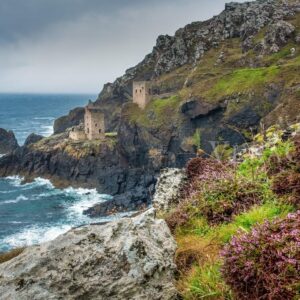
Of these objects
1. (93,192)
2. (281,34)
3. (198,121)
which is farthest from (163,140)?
(281,34)

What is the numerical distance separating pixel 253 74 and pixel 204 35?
4086cm

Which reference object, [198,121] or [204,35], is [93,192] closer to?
[198,121]

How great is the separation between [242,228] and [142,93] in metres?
97.1

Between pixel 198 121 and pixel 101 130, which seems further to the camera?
pixel 101 130

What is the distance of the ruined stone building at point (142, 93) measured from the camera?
332 feet

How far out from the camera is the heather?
508cm

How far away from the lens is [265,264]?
5086 millimetres

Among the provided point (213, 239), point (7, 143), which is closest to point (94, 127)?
point (7, 143)

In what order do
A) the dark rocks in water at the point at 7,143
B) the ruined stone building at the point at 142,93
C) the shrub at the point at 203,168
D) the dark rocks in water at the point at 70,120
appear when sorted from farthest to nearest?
the dark rocks in water at the point at 70,120
the dark rocks in water at the point at 7,143
the ruined stone building at the point at 142,93
the shrub at the point at 203,168

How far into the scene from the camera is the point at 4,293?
218 inches

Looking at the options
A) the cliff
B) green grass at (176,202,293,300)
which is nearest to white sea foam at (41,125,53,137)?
the cliff

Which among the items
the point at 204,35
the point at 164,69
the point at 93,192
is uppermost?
the point at 204,35

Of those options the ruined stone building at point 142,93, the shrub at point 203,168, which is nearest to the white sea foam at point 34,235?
the shrub at point 203,168

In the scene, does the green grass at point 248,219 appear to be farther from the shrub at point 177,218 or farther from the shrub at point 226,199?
the shrub at point 177,218
